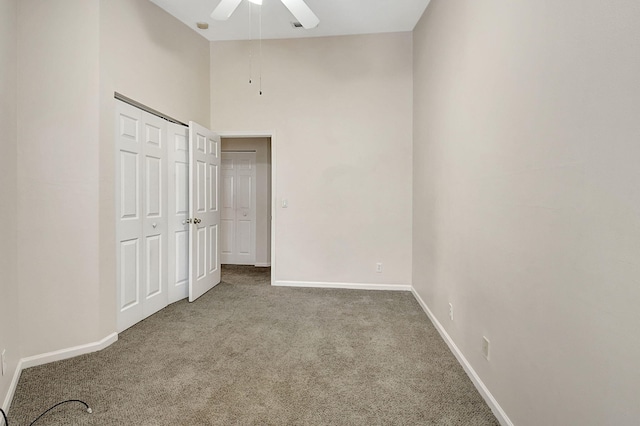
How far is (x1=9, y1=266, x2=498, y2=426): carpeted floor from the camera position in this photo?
1782 millimetres

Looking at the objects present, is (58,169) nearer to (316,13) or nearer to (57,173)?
(57,173)

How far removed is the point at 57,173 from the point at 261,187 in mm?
3575

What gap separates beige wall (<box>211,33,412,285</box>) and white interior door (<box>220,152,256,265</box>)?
1.54m

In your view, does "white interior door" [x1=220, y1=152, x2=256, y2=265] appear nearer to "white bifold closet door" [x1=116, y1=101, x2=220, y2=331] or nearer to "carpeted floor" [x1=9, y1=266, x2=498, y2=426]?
"white bifold closet door" [x1=116, y1=101, x2=220, y2=331]

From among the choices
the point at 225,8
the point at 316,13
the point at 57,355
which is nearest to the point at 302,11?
the point at 225,8

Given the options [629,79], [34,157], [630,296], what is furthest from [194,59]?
[630,296]

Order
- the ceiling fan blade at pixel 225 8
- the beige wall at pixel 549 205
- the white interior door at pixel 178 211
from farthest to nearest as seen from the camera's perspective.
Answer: the white interior door at pixel 178 211, the ceiling fan blade at pixel 225 8, the beige wall at pixel 549 205

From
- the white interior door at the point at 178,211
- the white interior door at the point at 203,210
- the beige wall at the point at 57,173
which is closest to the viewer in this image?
the beige wall at the point at 57,173

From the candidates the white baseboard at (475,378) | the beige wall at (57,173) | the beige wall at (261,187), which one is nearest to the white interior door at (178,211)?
the beige wall at (57,173)

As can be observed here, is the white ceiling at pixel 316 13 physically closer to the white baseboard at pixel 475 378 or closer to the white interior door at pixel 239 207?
the white interior door at pixel 239 207

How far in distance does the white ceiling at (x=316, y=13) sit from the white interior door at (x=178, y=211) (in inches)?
48.8

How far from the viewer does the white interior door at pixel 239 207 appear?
5.85 meters

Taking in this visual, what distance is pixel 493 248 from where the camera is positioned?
1857 mm

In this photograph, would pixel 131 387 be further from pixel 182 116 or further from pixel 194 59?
pixel 194 59
